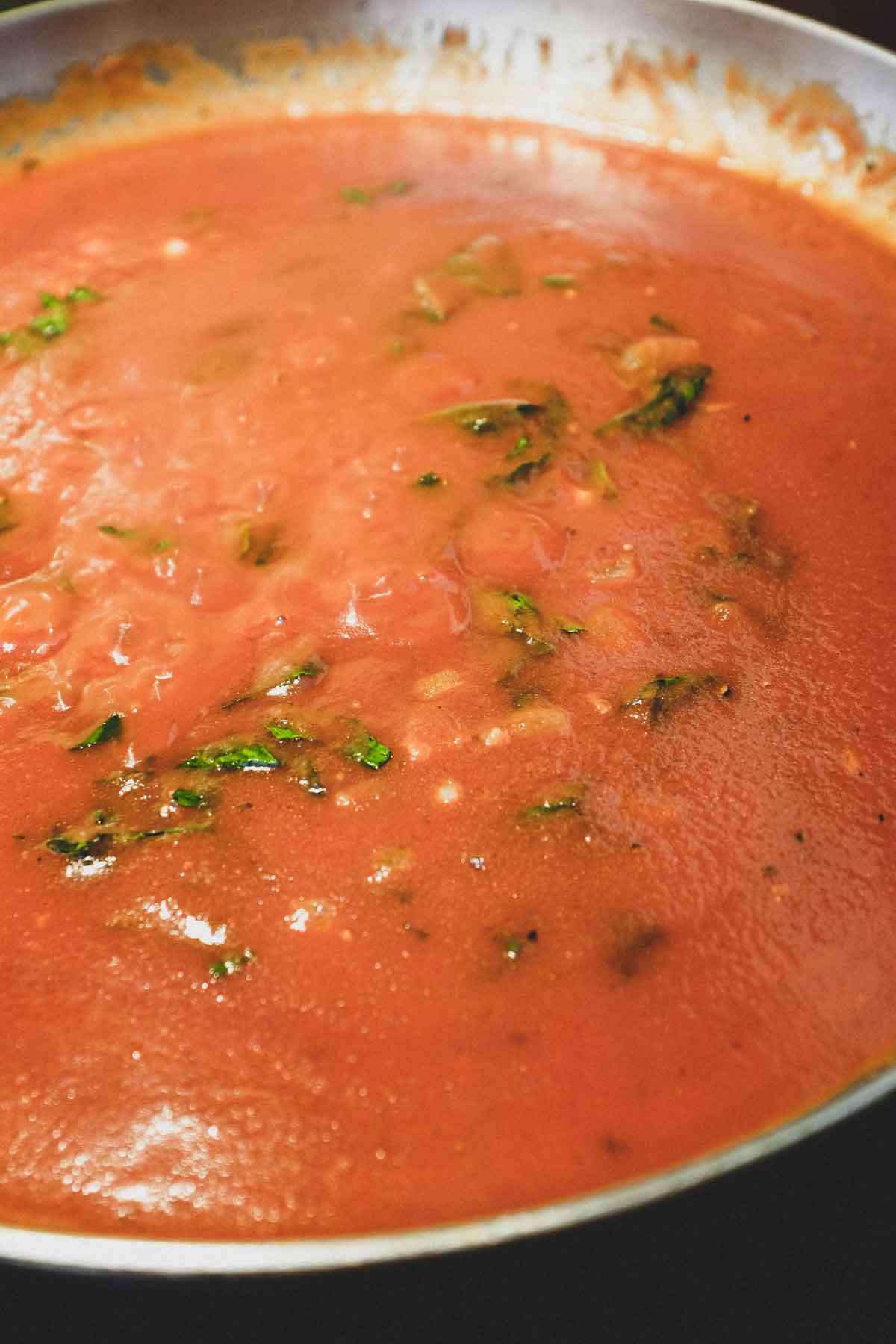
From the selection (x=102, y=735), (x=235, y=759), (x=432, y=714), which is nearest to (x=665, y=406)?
(x=432, y=714)

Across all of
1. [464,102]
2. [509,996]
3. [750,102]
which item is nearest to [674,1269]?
[509,996]

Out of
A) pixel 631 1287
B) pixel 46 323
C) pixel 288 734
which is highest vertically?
pixel 46 323

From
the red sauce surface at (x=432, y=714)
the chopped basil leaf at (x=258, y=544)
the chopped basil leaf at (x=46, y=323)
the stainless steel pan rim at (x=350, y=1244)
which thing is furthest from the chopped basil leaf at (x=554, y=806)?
the chopped basil leaf at (x=46, y=323)

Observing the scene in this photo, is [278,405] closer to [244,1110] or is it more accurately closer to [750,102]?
[244,1110]

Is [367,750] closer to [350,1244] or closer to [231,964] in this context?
[231,964]

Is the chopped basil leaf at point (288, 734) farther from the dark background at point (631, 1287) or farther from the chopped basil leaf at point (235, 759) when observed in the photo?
the dark background at point (631, 1287)

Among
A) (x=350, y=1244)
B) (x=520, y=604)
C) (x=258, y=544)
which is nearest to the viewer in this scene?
(x=350, y=1244)

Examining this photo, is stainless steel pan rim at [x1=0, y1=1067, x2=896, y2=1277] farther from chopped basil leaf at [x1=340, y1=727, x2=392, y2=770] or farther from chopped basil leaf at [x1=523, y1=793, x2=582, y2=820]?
chopped basil leaf at [x1=340, y1=727, x2=392, y2=770]
